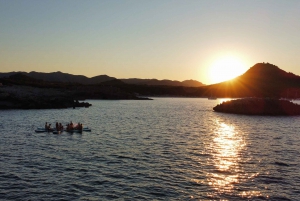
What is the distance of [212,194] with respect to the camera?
78.2ft

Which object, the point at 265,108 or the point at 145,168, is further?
the point at 265,108

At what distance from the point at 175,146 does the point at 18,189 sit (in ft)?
78.3

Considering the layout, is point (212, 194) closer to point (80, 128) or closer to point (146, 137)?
point (146, 137)

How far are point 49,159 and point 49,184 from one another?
29.4ft

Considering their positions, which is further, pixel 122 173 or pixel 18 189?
pixel 122 173

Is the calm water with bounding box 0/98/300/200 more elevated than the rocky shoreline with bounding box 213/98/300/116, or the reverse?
the rocky shoreline with bounding box 213/98/300/116

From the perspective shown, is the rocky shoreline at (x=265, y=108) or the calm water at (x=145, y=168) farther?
the rocky shoreline at (x=265, y=108)

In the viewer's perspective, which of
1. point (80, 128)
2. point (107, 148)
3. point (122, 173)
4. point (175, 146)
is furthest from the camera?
point (80, 128)

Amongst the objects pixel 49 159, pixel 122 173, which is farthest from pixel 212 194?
pixel 49 159

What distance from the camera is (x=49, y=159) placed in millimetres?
33844

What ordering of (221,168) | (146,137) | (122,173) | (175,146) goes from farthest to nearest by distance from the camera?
(146,137) < (175,146) < (221,168) < (122,173)

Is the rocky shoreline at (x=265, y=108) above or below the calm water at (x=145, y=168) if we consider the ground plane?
above

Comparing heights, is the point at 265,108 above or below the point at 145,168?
above

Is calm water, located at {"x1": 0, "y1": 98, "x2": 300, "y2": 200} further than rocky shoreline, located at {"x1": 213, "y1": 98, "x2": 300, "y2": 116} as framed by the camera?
No
